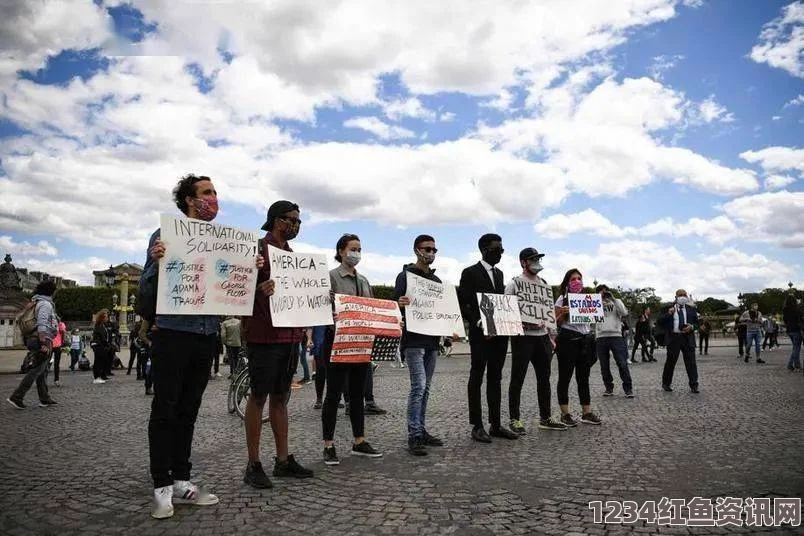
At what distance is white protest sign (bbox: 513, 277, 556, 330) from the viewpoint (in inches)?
284

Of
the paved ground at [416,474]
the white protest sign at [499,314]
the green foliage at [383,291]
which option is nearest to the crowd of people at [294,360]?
the white protest sign at [499,314]

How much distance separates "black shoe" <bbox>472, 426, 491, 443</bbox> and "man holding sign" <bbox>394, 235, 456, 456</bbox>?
44 centimetres

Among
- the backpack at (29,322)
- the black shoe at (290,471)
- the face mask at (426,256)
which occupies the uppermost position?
the face mask at (426,256)

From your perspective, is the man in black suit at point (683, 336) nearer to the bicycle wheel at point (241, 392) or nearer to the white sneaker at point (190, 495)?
the bicycle wheel at point (241, 392)

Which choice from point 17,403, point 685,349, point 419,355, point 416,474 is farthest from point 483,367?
point 17,403

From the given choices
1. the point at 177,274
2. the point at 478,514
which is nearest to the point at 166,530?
the point at 177,274

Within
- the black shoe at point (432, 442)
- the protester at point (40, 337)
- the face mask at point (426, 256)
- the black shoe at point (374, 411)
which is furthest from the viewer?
the protester at point (40, 337)

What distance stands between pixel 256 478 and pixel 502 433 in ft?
10.6

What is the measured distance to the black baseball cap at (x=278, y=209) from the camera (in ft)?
16.9

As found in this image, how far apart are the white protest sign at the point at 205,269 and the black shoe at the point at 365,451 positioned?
206 cm

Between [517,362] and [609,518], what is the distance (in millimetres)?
3303

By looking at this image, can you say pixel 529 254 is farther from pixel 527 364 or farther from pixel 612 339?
pixel 612 339

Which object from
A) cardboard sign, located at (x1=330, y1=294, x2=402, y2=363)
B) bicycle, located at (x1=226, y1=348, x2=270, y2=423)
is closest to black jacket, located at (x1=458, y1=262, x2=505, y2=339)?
cardboard sign, located at (x1=330, y1=294, x2=402, y2=363)

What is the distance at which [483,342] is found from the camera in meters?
6.70
